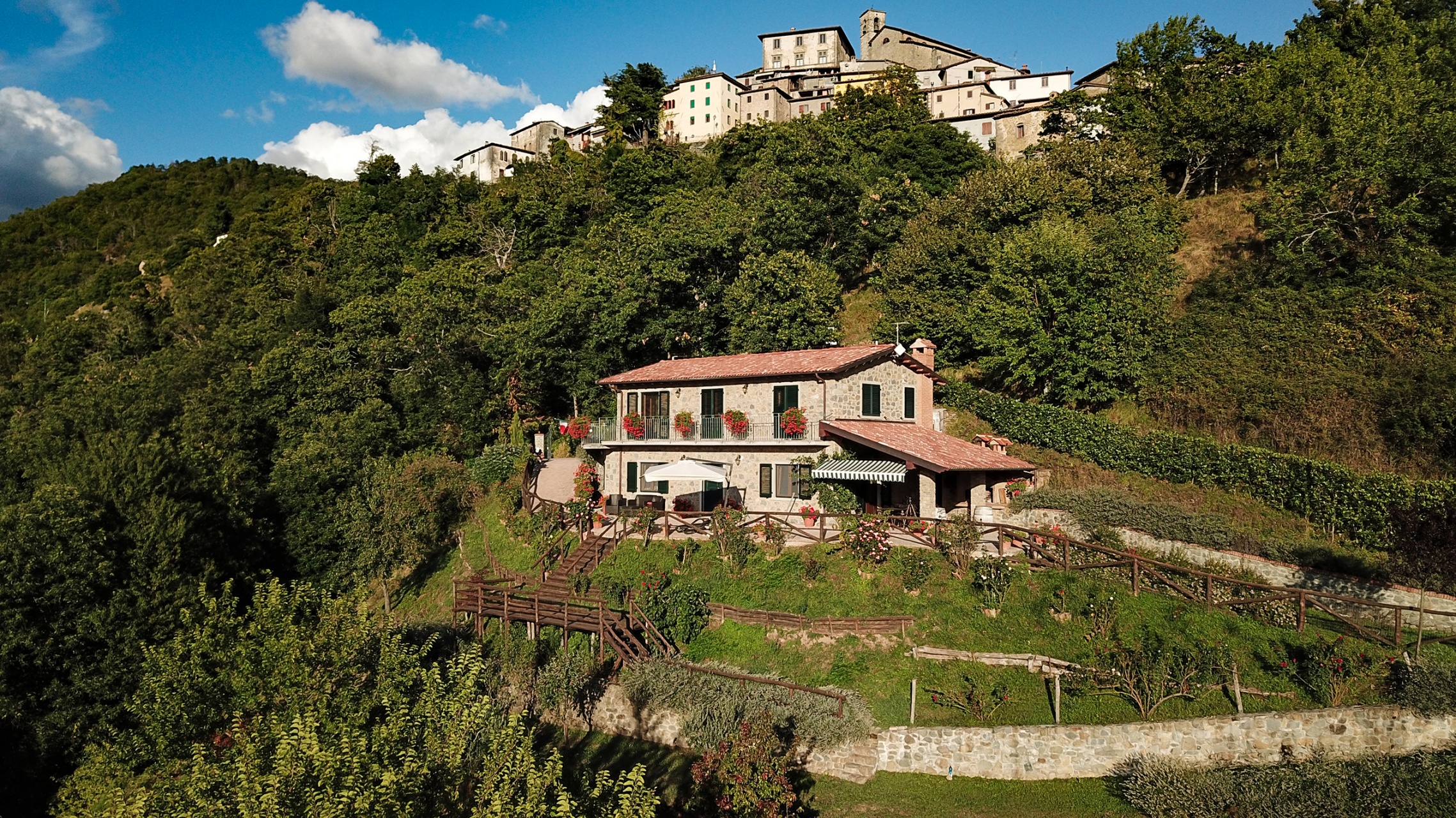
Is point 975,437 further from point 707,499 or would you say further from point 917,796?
point 917,796

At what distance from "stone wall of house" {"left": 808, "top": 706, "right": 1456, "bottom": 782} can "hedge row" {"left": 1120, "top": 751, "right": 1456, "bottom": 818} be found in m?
0.34

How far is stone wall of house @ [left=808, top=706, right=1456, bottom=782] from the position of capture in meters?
14.8

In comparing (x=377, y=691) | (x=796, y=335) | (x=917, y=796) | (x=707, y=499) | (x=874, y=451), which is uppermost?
(x=796, y=335)

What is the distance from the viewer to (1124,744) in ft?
51.0

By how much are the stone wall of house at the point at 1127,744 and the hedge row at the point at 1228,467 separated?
7.78 metres

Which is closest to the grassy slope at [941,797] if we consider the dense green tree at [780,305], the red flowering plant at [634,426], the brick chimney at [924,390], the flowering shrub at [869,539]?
the flowering shrub at [869,539]

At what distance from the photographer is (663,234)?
131ft

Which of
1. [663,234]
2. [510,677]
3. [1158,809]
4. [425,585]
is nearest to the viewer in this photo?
[1158,809]

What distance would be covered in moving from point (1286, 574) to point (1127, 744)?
27.4 ft

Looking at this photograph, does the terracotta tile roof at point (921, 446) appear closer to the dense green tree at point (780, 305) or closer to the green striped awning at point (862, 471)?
the green striped awning at point (862, 471)

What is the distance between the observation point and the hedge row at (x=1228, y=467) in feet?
68.1

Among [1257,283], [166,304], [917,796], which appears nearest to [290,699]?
[917,796]

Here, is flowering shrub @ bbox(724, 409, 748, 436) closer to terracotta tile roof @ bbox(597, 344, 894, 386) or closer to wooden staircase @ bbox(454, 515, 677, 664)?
terracotta tile roof @ bbox(597, 344, 894, 386)

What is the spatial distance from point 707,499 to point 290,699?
1626 centimetres
